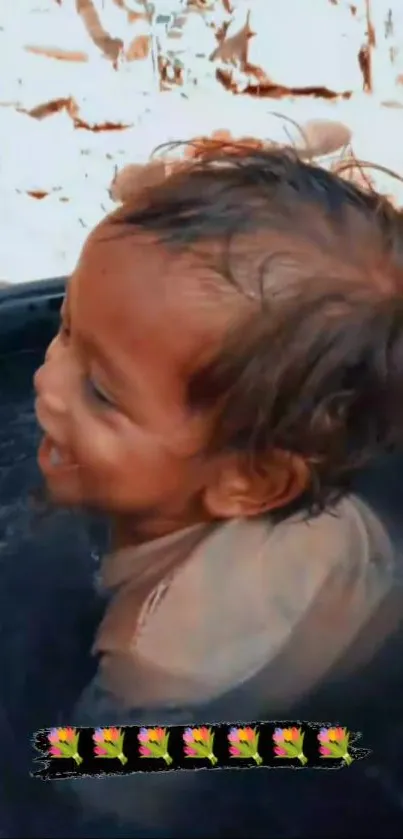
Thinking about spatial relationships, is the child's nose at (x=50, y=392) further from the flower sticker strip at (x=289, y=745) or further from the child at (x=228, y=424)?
the flower sticker strip at (x=289, y=745)

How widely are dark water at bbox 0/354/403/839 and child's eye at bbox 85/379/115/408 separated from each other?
6cm

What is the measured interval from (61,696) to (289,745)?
0.31 ft

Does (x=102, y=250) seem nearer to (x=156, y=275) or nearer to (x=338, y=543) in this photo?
(x=156, y=275)

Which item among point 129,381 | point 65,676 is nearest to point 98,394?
point 129,381

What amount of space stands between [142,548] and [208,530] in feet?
0.11

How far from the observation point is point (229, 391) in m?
0.41

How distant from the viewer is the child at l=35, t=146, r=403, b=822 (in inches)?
15.7

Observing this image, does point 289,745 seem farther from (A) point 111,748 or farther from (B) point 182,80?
(B) point 182,80

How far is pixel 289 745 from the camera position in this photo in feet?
1.41

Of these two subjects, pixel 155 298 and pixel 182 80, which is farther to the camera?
pixel 182 80

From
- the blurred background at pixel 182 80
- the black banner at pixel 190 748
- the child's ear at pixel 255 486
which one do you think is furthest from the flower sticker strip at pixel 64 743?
the blurred background at pixel 182 80

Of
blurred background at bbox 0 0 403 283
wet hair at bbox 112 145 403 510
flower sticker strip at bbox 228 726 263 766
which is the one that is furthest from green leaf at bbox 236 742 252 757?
blurred background at bbox 0 0 403 283

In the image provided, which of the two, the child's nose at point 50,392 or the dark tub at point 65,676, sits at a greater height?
the child's nose at point 50,392

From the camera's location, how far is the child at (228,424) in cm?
40
